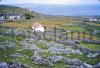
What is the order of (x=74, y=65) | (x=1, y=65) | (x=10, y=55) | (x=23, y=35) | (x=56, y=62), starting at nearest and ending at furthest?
1. (x=1, y=65)
2. (x=74, y=65)
3. (x=56, y=62)
4. (x=10, y=55)
5. (x=23, y=35)

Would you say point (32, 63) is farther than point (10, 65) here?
Yes

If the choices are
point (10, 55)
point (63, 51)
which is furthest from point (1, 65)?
point (63, 51)

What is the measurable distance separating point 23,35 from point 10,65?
1570 inches

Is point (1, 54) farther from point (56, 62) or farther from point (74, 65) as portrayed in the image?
point (74, 65)

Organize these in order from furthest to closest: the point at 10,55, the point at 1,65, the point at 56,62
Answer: the point at 10,55 → the point at 56,62 → the point at 1,65

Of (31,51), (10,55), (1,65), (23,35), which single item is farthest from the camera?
(23,35)

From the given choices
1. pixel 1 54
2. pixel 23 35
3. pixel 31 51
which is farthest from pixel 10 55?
pixel 23 35

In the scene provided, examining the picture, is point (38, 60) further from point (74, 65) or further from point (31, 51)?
point (31, 51)

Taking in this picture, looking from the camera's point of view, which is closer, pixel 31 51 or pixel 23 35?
pixel 31 51

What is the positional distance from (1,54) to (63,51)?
13.1m

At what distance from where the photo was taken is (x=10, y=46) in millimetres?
56656

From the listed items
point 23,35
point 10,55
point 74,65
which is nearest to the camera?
point 74,65

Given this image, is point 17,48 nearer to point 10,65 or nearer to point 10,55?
point 10,55

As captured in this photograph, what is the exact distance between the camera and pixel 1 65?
37969mm
